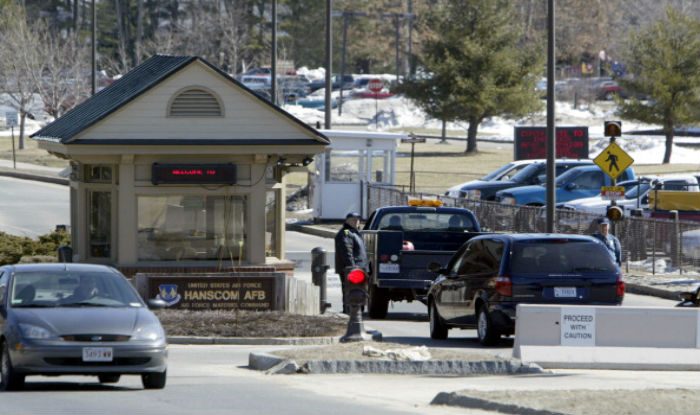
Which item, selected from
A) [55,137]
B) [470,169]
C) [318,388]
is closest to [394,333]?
[318,388]

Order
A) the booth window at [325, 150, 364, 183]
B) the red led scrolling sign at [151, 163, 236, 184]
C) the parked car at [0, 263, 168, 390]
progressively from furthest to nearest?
the booth window at [325, 150, 364, 183] → the red led scrolling sign at [151, 163, 236, 184] → the parked car at [0, 263, 168, 390]

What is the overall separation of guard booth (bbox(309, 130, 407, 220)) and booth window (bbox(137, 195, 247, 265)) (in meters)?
18.2

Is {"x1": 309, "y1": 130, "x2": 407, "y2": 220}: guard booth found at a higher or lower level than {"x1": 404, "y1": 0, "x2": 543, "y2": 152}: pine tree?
lower

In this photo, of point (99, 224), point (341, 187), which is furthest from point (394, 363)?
point (341, 187)

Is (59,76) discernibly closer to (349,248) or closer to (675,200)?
(675,200)

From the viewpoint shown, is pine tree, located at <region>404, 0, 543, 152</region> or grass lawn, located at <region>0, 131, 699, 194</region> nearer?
grass lawn, located at <region>0, 131, 699, 194</region>

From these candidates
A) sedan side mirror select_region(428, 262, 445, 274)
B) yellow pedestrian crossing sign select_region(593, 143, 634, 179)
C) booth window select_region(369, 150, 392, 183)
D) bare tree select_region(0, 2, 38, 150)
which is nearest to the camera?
sedan side mirror select_region(428, 262, 445, 274)

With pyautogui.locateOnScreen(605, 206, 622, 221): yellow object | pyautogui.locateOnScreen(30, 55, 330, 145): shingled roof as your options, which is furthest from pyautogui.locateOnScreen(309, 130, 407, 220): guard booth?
pyautogui.locateOnScreen(30, 55, 330, 145): shingled roof

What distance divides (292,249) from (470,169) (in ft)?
86.1

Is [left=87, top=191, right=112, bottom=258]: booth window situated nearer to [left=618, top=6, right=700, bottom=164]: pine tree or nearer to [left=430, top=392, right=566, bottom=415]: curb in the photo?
[left=430, top=392, right=566, bottom=415]: curb

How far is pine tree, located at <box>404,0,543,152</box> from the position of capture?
65.4 meters

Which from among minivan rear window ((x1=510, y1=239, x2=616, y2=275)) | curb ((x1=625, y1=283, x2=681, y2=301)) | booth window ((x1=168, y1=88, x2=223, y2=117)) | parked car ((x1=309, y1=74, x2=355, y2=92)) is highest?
parked car ((x1=309, y1=74, x2=355, y2=92))

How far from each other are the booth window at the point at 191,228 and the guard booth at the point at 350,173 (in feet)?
59.7

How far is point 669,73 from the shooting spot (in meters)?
60.9
